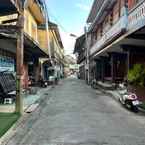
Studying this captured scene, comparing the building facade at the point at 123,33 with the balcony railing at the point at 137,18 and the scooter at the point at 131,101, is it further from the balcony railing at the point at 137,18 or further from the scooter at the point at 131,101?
the scooter at the point at 131,101

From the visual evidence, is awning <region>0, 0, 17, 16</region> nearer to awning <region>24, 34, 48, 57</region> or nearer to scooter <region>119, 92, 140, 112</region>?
awning <region>24, 34, 48, 57</region>

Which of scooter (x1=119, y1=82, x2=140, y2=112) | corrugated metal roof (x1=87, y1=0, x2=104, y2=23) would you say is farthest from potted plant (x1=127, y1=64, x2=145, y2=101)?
corrugated metal roof (x1=87, y1=0, x2=104, y2=23)

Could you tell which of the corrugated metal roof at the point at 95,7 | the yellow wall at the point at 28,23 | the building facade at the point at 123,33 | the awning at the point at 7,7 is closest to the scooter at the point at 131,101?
the building facade at the point at 123,33

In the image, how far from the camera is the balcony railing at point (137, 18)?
14.8m

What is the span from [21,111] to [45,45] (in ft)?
110

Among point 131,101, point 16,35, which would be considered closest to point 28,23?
point 16,35

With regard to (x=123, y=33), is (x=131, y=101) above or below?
below

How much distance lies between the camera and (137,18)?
15.8m

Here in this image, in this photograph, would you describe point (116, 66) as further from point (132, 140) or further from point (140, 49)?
point (132, 140)

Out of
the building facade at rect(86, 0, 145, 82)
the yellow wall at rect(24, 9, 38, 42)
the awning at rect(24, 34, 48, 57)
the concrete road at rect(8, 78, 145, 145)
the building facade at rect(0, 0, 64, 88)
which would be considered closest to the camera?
the concrete road at rect(8, 78, 145, 145)

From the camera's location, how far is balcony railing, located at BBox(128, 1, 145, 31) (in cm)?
1483

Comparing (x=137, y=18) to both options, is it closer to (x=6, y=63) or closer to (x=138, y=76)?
(x=138, y=76)

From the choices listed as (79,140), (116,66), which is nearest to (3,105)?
(79,140)

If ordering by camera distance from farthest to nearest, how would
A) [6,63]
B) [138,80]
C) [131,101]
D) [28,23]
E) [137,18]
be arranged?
[28,23], [6,63], [138,80], [137,18], [131,101]
